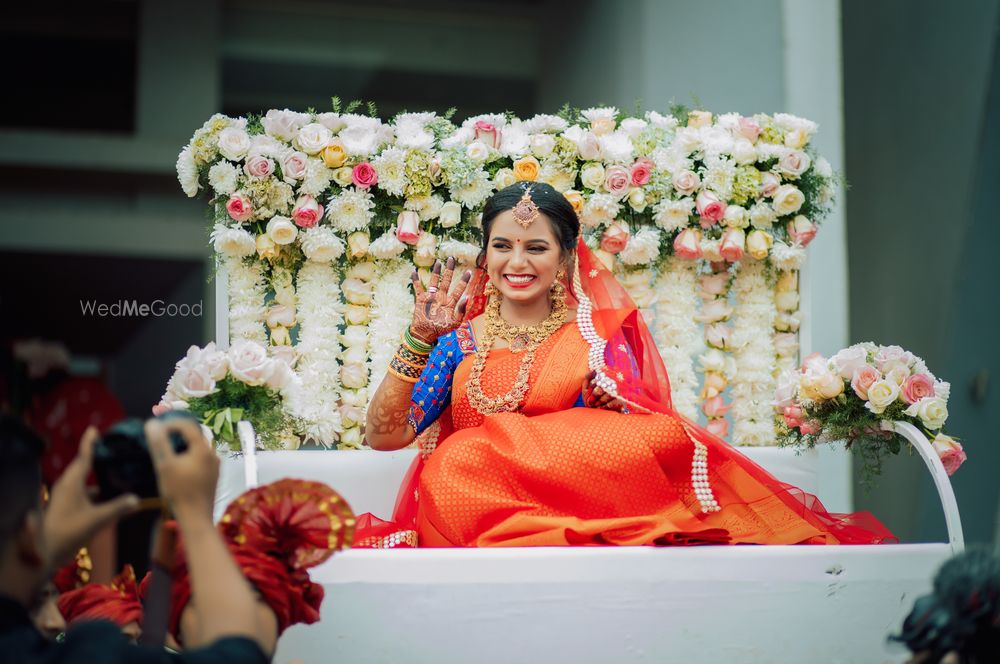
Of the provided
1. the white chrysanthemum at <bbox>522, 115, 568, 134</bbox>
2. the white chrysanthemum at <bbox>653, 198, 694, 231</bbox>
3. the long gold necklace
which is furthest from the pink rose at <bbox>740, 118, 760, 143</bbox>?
the long gold necklace

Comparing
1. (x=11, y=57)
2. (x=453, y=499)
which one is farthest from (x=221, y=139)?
(x=11, y=57)

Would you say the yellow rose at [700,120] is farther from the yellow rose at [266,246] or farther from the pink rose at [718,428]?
the yellow rose at [266,246]

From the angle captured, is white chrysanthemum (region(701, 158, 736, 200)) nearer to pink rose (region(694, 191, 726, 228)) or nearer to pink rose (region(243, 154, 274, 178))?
pink rose (region(694, 191, 726, 228))

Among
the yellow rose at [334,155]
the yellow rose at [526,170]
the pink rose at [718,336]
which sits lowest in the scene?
the pink rose at [718,336]

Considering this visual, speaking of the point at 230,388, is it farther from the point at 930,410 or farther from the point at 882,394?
the point at 930,410

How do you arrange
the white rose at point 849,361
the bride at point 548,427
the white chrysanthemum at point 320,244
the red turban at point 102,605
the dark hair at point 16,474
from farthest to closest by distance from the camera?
the white chrysanthemum at point 320,244 < the white rose at point 849,361 < the bride at point 548,427 < the red turban at point 102,605 < the dark hair at point 16,474

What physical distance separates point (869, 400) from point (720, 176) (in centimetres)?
117

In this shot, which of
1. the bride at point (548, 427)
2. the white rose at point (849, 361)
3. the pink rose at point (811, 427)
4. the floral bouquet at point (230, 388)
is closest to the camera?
the bride at point (548, 427)

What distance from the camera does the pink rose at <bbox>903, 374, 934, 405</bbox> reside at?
385 cm

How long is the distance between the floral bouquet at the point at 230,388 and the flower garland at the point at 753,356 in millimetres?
1900

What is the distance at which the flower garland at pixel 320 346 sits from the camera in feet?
14.2

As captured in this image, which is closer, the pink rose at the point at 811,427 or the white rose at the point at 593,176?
the pink rose at the point at 811,427

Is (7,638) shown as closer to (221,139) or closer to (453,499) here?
(453,499)

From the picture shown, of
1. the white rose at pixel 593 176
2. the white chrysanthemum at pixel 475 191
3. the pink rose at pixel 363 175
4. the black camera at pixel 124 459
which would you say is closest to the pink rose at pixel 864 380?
the white rose at pixel 593 176
